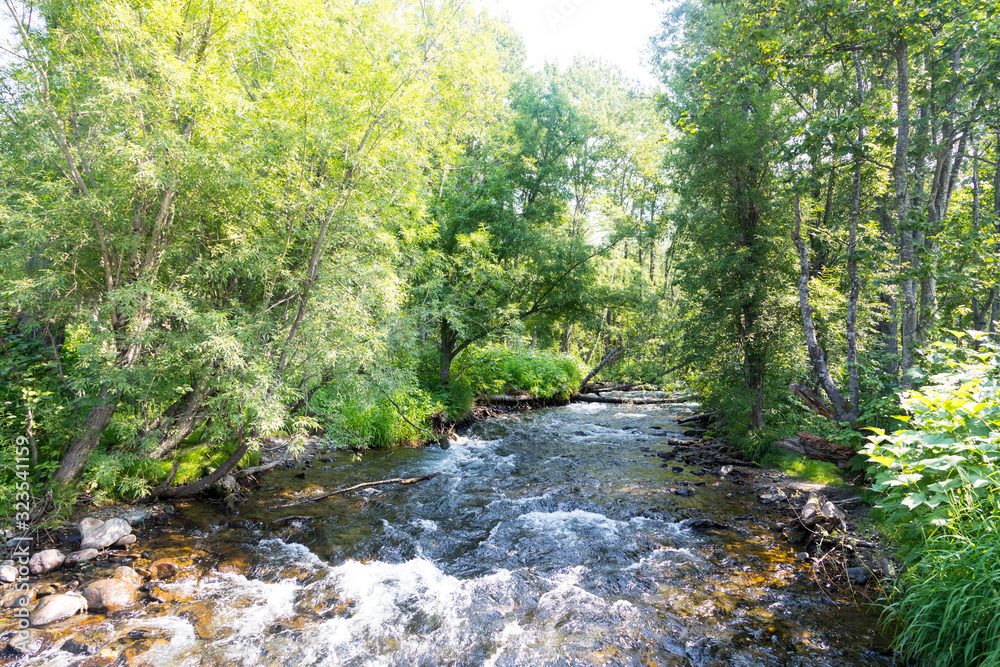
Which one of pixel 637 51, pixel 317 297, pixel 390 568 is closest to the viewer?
pixel 390 568

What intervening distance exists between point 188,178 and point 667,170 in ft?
34.5

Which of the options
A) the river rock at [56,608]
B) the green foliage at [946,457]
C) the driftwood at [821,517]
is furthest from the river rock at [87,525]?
the driftwood at [821,517]

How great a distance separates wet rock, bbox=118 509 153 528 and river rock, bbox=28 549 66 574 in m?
0.93

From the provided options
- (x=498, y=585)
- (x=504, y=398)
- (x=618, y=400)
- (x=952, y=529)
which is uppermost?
(x=952, y=529)

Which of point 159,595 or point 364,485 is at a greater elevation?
point 159,595

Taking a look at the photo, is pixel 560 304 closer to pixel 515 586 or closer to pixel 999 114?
pixel 999 114

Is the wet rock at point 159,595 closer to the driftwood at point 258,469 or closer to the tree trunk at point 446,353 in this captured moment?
the driftwood at point 258,469

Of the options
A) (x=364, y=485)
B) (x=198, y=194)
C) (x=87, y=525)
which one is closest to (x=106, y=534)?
(x=87, y=525)

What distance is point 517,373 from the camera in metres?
18.7

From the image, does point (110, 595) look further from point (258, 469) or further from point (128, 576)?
point (258, 469)

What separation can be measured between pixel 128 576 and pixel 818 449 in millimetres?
10161

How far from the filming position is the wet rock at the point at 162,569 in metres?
5.21

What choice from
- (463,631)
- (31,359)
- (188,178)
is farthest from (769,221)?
(31,359)

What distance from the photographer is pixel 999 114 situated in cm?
756
